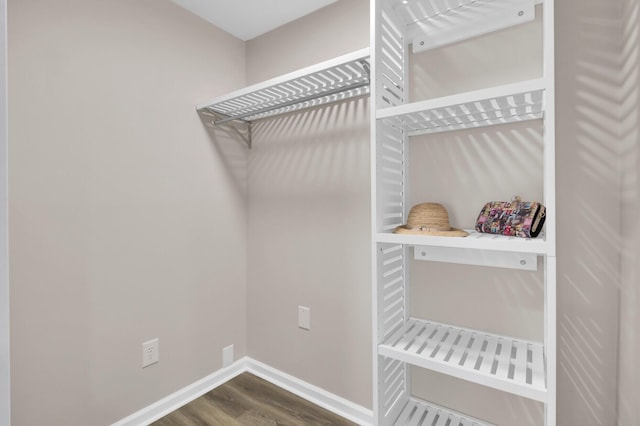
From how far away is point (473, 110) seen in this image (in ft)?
3.49

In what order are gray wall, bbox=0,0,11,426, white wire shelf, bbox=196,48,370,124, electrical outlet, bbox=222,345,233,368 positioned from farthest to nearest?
electrical outlet, bbox=222,345,233,368
white wire shelf, bbox=196,48,370,124
gray wall, bbox=0,0,11,426

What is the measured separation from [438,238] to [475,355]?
Result: 0.43 metres

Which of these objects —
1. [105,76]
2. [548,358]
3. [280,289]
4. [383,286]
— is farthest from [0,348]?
[280,289]

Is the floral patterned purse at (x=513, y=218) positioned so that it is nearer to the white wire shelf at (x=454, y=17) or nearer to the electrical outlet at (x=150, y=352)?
the white wire shelf at (x=454, y=17)

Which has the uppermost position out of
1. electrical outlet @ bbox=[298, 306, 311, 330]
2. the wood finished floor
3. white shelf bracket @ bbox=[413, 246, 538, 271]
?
white shelf bracket @ bbox=[413, 246, 538, 271]

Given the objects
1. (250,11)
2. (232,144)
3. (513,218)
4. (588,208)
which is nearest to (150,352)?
(232,144)

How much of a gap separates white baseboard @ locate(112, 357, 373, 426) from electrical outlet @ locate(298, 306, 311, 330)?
31 cm

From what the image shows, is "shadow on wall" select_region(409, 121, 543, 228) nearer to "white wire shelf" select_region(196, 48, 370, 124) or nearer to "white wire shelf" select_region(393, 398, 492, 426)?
"white wire shelf" select_region(196, 48, 370, 124)

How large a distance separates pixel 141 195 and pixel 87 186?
225mm

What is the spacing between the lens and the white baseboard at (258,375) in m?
1.57

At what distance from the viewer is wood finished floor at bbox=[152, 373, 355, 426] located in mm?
1582

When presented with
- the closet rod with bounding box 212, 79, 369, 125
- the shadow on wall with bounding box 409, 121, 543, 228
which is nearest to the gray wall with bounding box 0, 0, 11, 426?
the closet rod with bounding box 212, 79, 369, 125

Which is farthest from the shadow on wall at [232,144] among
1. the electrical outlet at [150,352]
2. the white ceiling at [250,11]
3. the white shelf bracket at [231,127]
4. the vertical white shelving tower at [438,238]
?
the vertical white shelving tower at [438,238]

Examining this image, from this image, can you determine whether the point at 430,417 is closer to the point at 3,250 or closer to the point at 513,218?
the point at 513,218
